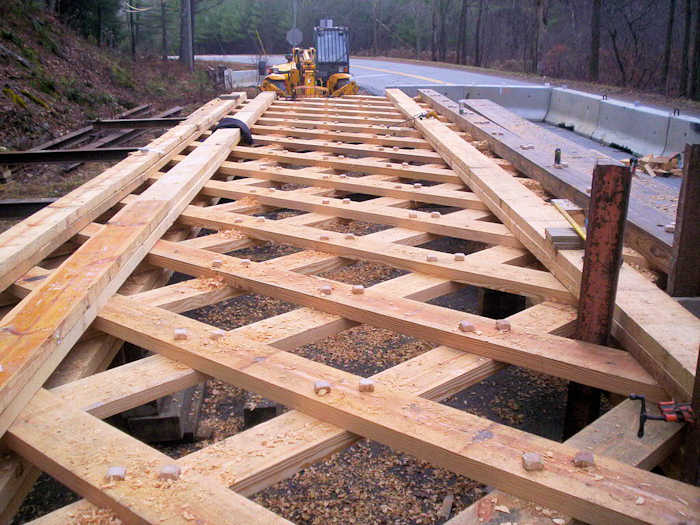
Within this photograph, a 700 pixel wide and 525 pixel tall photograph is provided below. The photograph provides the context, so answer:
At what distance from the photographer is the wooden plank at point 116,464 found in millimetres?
1549

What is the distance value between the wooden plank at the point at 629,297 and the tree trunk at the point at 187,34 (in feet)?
80.1

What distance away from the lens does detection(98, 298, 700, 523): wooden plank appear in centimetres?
156

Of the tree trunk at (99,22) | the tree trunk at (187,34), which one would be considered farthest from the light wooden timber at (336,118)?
the tree trunk at (99,22)

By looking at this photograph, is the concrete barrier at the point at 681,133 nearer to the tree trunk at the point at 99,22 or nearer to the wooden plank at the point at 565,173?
the wooden plank at the point at 565,173

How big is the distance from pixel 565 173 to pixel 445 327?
2.34 meters

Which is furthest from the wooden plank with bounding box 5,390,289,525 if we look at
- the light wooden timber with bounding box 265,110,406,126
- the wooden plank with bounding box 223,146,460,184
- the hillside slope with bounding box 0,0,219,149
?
the hillside slope with bounding box 0,0,219,149

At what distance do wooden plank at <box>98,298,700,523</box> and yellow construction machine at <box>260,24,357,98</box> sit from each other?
34.6 feet

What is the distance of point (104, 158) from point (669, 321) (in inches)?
210

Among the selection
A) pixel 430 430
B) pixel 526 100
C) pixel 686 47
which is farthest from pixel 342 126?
pixel 686 47

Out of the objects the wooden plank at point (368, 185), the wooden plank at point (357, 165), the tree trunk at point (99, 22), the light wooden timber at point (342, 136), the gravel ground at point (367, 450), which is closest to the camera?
the gravel ground at point (367, 450)

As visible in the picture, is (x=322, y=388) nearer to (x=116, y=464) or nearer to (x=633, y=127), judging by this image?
(x=116, y=464)

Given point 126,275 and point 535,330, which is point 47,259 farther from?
point 535,330

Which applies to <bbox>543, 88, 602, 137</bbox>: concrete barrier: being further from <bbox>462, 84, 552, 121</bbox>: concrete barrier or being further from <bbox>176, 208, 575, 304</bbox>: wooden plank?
<bbox>176, 208, 575, 304</bbox>: wooden plank

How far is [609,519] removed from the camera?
1512 millimetres
